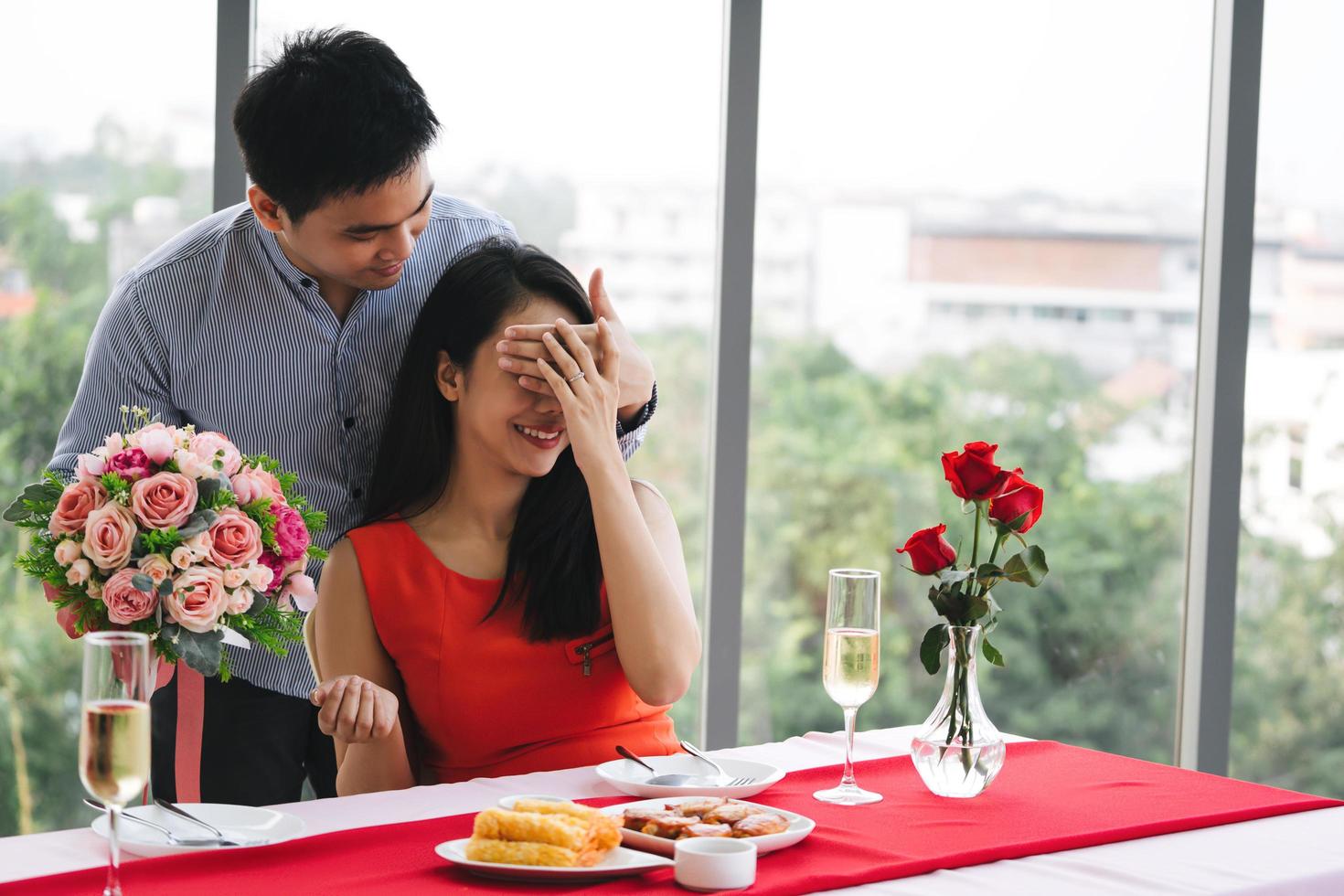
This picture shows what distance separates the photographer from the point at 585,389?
6.13ft

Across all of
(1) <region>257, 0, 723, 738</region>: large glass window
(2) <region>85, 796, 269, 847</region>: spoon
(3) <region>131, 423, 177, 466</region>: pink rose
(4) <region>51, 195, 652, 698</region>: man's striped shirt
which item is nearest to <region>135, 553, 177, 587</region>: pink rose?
(3) <region>131, 423, 177, 466</region>: pink rose

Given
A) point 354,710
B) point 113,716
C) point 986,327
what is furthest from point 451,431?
point 986,327

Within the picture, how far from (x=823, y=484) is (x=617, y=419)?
3.79ft

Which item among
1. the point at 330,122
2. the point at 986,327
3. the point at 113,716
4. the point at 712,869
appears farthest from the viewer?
the point at 986,327

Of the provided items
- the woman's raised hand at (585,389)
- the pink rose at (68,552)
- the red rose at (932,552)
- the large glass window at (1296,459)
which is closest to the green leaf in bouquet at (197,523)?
the pink rose at (68,552)

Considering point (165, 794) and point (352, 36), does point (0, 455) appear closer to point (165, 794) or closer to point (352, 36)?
point (165, 794)

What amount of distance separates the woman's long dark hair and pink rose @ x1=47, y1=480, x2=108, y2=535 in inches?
25.7

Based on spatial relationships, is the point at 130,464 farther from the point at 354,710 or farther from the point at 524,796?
the point at 524,796

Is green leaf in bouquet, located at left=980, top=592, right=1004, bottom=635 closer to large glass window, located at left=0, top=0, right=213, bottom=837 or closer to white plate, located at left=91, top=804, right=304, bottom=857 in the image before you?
white plate, located at left=91, top=804, right=304, bottom=857

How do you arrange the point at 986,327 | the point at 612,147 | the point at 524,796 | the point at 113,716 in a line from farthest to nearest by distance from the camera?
1. the point at 986,327
2. the point at 612,147
3. the point at 524,796
4. the point at 113,716

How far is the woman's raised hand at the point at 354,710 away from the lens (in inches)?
61.9

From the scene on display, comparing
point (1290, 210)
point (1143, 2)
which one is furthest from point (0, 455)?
point (1290, 210)

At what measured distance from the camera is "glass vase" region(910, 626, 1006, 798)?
60.9 inches

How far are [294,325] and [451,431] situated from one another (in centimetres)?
29
